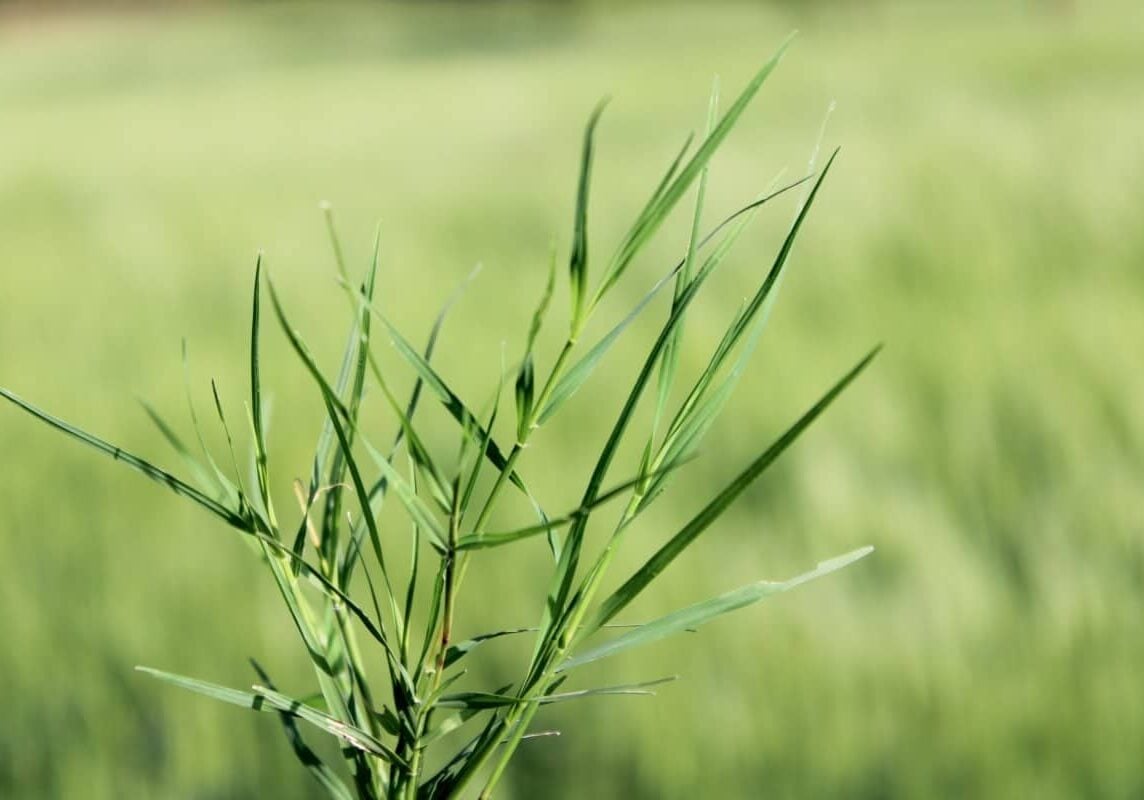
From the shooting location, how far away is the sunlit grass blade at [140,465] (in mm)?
161

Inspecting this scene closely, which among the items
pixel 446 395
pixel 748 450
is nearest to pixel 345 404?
pixel 446 395

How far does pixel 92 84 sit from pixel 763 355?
39.3ft

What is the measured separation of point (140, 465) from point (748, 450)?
1.52 metres

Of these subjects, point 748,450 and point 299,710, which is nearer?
point 299,710

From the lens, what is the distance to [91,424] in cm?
177

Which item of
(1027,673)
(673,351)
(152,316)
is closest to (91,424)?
(152,316)

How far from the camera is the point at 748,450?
5.44ft

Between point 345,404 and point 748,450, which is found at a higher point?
point 748,450

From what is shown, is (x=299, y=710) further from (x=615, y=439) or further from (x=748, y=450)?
(x=748, y=450)

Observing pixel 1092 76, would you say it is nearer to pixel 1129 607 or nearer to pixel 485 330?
pixel 485 330

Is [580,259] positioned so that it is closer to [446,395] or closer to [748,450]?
[446,395]

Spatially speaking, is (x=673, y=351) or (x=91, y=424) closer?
(x=673, y=351)

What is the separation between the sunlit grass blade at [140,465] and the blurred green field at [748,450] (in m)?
0.89

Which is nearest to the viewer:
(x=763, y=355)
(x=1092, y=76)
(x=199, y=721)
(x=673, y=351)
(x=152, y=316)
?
(x=673, y=351)
